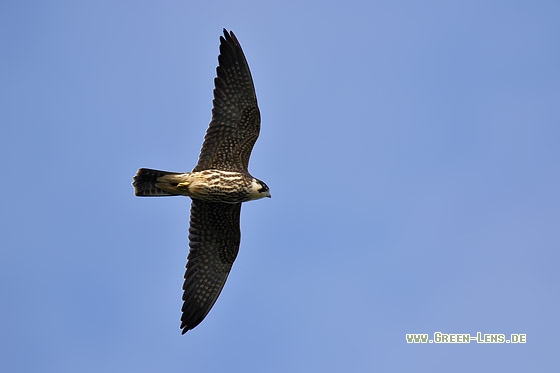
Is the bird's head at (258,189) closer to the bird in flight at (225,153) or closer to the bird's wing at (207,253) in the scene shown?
the bird in flight at (225,153)

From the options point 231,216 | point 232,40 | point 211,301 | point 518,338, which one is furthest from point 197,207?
point 518,338

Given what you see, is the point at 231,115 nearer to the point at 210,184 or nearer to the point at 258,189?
the point at 210,184

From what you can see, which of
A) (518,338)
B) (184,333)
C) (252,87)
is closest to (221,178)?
(252,87)

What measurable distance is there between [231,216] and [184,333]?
2.36 m

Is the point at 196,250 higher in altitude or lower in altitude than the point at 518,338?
higher

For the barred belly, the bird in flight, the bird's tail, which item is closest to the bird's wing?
the bird in flight

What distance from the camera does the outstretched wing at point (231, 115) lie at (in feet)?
54.2

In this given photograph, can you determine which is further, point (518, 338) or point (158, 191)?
point (518, 338)

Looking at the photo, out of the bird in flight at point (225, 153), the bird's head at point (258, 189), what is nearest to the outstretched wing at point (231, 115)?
the bird in flight at point (225, 153)

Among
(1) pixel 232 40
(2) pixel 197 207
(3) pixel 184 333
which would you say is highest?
(1) pixel 232 40

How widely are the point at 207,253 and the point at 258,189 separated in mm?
1919

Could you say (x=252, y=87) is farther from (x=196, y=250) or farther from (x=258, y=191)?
(x=196, y=250)

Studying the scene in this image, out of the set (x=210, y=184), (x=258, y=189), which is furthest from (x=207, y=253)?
(x=258, y=189)

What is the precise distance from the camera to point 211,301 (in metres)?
17.5
